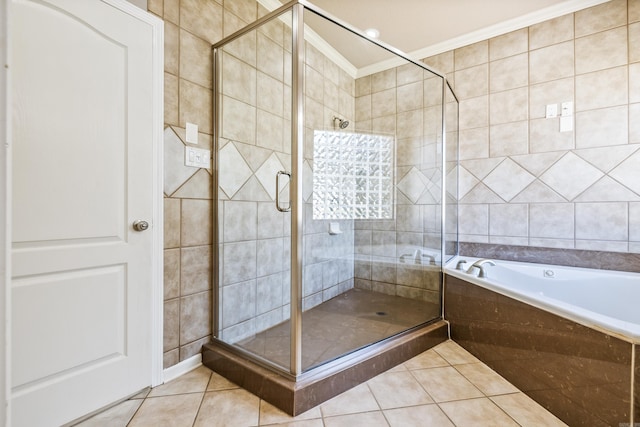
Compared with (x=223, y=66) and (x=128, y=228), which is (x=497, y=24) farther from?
(x=128, y=228)

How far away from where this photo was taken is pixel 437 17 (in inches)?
90.8

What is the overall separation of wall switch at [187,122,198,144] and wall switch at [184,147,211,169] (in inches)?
1.7

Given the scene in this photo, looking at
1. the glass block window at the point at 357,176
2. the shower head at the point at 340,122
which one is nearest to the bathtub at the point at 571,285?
the glass block window at the point at 357,176

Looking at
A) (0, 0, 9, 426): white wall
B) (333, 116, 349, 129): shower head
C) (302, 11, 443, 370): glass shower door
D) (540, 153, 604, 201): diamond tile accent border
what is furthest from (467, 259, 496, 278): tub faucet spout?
(0, 0, 9, 426): white wall

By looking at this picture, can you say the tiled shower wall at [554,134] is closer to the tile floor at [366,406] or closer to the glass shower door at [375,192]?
the glass shower door at [375,192]

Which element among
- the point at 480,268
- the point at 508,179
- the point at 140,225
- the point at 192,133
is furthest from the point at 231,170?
the point at 508,179

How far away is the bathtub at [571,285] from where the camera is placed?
5.79 ft

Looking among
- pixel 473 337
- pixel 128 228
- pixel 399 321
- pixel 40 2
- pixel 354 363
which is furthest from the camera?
pixel 399 321

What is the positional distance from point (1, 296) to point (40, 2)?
1.33m

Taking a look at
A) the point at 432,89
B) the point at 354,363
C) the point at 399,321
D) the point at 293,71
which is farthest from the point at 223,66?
the point at 399,321

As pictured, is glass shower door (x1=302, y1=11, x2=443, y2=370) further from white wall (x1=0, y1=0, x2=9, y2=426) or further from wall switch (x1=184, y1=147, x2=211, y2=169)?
white wall (x1=0, y1=0, x2=9, y2=426)

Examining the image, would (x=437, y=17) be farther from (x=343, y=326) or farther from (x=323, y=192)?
(x=343, y=326)

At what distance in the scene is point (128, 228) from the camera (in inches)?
55.2

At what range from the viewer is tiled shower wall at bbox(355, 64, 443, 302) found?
2457 mm
